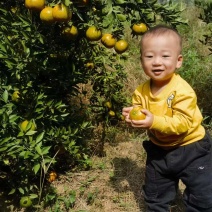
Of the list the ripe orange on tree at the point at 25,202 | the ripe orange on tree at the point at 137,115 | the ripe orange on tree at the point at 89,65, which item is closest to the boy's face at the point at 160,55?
the ripe orange on tree at the point at 137,115

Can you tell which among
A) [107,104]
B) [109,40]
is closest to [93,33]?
[109,40]

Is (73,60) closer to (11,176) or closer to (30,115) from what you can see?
(30,115)

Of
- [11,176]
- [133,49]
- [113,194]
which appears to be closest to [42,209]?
[11,176]

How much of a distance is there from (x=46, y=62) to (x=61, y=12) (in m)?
0.65

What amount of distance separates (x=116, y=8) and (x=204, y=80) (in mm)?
2331

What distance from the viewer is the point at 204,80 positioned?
13.7ft

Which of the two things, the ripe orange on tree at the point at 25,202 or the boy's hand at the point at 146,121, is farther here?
the ripe orange on tree at the point at 25,202

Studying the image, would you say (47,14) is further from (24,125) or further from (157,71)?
(24,125)

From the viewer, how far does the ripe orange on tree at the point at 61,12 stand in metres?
1.80

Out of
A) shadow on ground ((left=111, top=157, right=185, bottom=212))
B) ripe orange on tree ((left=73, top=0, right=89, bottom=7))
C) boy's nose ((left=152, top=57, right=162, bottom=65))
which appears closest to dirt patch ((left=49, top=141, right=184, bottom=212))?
shadow on ground ((left=111, top=157, right=185, bottom=212))

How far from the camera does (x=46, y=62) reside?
7.88 feet

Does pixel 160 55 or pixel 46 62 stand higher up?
pixel 160 55

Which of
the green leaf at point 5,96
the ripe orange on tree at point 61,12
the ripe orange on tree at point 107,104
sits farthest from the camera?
the ripe orange on tree at point 107,104

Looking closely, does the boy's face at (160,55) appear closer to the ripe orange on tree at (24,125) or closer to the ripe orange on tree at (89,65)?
the ripe orange on tree at (24,125)
